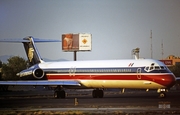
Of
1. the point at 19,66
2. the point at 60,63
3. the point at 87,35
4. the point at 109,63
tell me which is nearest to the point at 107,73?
the point at 109,63

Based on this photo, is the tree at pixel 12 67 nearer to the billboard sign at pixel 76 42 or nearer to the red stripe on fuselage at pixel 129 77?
the billboard sign at pixel 76 42

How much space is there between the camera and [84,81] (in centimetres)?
3628

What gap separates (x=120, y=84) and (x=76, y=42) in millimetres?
35364

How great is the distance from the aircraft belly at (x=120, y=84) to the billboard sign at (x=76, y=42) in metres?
31.9

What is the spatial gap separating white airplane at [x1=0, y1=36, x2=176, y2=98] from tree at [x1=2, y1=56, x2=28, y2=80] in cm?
5058

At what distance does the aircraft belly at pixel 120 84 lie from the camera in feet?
106

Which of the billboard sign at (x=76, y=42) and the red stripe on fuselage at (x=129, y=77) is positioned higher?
the billboard sign at (x=76, y=42)

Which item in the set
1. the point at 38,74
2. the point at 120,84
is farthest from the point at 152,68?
the point at 38,74

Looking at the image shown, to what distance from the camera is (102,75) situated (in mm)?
34781

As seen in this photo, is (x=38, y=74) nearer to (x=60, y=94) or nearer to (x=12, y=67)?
(x=60, y=94)

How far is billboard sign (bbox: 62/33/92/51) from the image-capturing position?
6803cm

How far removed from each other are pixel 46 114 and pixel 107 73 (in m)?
16.4

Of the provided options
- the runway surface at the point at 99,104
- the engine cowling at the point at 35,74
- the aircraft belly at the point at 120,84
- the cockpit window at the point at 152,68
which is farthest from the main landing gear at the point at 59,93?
the cockpit window at the point at 152,68

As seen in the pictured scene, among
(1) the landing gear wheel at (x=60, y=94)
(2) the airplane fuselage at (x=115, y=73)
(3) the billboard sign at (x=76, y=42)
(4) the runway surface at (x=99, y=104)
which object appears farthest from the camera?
(3) the billboard sign at (x=76, y=42)
